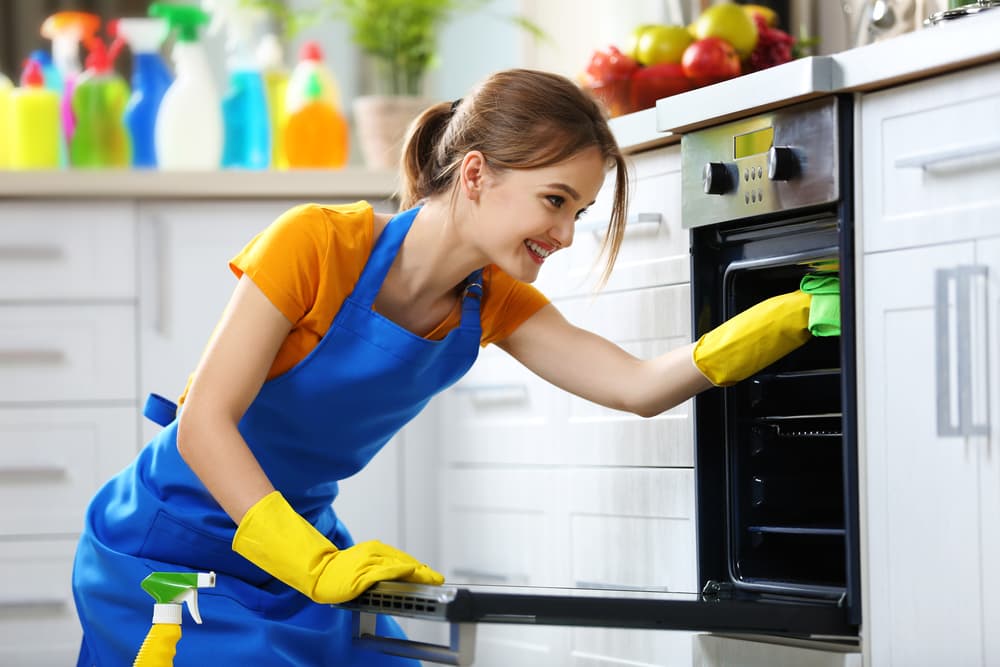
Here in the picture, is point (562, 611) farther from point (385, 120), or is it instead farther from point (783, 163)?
point (385, 120)

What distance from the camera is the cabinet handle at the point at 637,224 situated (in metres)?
1.88

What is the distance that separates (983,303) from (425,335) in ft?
2.28

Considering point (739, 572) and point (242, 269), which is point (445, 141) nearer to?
point (242, 269)

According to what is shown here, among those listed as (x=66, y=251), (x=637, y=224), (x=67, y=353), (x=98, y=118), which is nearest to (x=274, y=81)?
(x=98, y=118)

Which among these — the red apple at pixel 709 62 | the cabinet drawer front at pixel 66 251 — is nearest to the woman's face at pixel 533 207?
the red apple at pixel 709 62

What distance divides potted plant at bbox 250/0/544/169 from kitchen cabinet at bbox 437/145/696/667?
0.60 meters

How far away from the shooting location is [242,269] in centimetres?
156

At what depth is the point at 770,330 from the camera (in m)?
1.59

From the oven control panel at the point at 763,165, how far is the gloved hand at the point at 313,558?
2.02 ft

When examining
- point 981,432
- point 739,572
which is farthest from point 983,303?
point 739,572

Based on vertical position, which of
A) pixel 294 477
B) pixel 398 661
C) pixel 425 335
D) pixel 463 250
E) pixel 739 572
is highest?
pixel 463 250

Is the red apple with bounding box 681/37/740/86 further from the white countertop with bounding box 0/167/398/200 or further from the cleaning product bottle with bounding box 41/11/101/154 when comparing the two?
the cleaning product bottle with bounding box 41/11/101/154

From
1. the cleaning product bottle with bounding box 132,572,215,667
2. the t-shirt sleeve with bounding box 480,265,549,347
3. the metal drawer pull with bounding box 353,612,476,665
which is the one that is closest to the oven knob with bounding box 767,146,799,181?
the t-shirt sleeve with bounding box 480,265,549,347

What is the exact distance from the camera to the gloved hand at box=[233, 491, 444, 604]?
1.36 m
